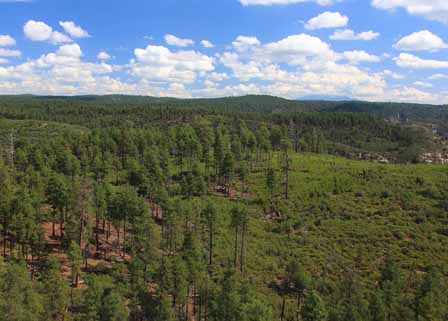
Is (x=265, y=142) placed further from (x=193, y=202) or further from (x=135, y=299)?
(x=135, y=299)

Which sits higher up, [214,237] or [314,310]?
[314,310]

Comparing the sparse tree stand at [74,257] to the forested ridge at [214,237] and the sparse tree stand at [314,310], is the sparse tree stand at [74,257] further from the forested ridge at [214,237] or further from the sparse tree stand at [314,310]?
the sparse tree stand at [314,310]

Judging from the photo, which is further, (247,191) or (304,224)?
(247,191)

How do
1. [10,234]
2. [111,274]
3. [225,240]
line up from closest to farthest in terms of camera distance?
[111,274], [10,234], [225,240]

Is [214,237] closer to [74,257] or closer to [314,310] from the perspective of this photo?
[74,257]

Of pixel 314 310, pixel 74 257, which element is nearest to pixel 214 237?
pixel 74 257

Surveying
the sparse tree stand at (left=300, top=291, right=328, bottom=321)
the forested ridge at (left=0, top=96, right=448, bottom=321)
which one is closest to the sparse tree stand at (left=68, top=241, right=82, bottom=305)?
the forested ridge at (left=0, top=96, right=448, bottom=321)

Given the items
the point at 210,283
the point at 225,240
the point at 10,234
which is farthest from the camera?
the point at 225,240

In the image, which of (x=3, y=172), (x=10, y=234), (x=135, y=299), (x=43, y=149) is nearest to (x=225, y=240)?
(x=135, y=299)
